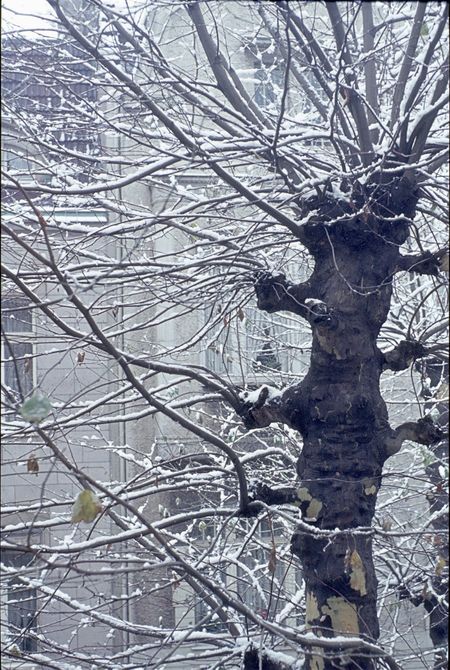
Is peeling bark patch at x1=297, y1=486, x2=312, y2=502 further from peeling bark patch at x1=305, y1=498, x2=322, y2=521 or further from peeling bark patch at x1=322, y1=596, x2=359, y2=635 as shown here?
peeling bark patch at x1=322, y1=596, x2=359, y2=635

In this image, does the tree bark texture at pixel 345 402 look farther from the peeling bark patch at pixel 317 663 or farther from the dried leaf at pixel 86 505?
the dried leaf at pixel 86 505

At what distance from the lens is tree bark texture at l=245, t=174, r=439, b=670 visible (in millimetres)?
4312

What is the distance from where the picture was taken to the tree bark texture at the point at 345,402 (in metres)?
4.31

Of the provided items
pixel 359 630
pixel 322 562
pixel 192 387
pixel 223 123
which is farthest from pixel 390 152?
pixel 192 387

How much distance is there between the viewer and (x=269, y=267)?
485cm

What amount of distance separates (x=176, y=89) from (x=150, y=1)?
53 centimetres

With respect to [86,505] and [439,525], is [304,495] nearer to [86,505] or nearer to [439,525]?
[439,525]

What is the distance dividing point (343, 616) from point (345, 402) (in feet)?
3.21

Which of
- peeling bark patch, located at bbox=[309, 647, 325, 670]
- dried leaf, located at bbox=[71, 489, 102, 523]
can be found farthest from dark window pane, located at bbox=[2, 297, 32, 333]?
peeling bark patch, located at bbox=[309, 647, 325, 670]

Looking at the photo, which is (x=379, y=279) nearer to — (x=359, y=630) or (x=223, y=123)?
(x=223, y=123)

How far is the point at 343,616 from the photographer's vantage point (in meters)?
4.27

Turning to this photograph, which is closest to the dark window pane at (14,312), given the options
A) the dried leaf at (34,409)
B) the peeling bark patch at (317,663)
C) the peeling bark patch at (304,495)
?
the dried leaf at (34,409)

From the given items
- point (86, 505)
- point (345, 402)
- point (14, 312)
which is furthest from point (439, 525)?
point (14, 312)

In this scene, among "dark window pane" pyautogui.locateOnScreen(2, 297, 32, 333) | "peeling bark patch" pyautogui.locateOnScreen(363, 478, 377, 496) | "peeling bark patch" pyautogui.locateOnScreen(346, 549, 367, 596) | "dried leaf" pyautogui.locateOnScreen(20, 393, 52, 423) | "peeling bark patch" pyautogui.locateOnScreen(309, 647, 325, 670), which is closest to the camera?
"dried leaf" pyautogui.locateOnScreen(20, 393, 52, 423)
